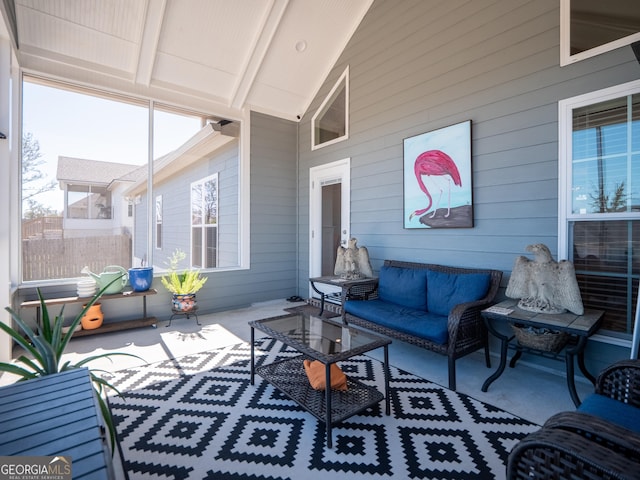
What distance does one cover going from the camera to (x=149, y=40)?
399 centimetres

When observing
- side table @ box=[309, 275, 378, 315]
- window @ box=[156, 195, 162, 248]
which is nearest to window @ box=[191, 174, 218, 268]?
window @ box=[156, 195, 162, 248]

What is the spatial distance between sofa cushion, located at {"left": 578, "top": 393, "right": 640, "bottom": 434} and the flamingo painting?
7.50 feet

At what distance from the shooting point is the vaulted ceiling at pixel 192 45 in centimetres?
362

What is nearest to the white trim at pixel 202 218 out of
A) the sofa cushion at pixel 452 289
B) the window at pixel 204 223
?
the window at pixel 204 223

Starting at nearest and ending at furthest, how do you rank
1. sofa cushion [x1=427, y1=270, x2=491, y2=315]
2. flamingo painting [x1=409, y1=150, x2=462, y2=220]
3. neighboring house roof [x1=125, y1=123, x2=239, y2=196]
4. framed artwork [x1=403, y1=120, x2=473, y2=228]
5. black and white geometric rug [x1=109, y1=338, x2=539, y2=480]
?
black and white geometric rug [x1=109, y1=338, x2=539, y2=480], sofa cushion [x1=427, y1=270, x2=491, y2=315], framed artwork [x1=403, y1=120, x2=473, y2=228], flamingo painting [x1=409, y1=150, x2=462, y2=220], neighboring house roof [x1=125, y1=123, x2=239, y2=196]

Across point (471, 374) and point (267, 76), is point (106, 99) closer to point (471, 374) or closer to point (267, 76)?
point (267, 76)

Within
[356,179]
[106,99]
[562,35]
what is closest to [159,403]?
[356,179]

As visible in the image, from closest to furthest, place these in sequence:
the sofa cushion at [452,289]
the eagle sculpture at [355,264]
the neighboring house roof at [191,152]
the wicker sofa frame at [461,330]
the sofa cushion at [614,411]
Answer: the sofa cushion at [614,411] < the wicker sofa frame at [461,330] < the sofa cushion at [452,289] < the eagle sculpture at [355,264] < the neighboring house roof at [191,152]

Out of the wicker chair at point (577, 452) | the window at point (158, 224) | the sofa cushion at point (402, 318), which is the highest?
the window at point (158, 224)

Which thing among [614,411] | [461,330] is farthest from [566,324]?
[614,411]

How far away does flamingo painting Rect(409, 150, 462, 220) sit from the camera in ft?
11.3

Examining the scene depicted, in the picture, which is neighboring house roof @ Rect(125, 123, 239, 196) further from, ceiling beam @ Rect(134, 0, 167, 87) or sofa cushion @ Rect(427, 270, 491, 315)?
sofa cushion @ Rect(427, 270, 491, 315)

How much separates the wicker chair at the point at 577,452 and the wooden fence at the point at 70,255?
4.75 metres

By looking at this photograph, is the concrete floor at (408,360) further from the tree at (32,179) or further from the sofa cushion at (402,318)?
the tree at (32,179)
